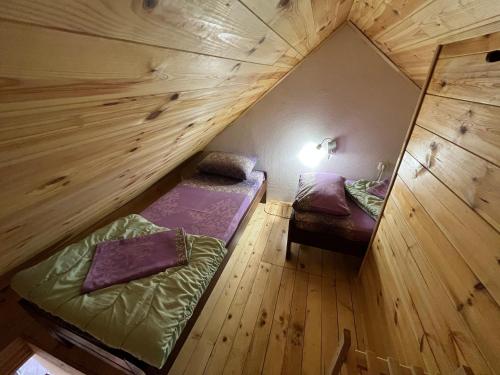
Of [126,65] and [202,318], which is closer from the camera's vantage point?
[126,65]

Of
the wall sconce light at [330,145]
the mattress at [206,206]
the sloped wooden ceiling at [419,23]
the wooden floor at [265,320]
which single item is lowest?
→ the wooden floor at [265,320]

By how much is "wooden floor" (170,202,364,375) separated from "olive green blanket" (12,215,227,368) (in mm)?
538

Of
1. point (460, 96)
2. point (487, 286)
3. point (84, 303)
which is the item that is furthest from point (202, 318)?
point (460, 96)

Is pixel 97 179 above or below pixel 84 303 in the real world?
above

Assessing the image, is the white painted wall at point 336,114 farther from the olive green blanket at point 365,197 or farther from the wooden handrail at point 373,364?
the wooden handrail at point 373,364

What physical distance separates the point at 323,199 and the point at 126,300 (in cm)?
160

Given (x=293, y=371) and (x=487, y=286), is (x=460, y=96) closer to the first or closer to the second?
(x=487, y=286)

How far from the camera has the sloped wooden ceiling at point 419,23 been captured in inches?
30.4

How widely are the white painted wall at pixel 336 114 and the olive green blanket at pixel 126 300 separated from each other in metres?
1.73

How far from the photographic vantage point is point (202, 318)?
1682 mm

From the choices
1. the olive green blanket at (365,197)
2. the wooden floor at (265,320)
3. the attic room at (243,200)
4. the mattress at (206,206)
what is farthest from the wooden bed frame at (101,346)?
the olive green blanket at (365,197)

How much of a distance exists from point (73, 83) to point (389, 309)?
1675 mm

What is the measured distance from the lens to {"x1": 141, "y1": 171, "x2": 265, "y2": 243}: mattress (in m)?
1.78

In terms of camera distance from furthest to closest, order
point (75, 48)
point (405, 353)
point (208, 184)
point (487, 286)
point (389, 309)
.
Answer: point (208, 184) < point (389, 309) < point (405, 353) < point (487, 286) < point (75, 48)
